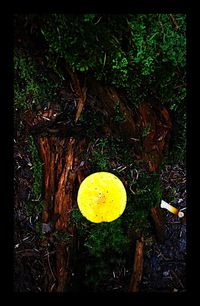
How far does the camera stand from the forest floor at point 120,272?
2820mm

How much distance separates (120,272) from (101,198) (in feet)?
2.40

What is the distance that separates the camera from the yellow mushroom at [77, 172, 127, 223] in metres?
2.49

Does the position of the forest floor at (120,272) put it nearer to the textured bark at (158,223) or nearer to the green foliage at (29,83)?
the textured bark at (158,223)

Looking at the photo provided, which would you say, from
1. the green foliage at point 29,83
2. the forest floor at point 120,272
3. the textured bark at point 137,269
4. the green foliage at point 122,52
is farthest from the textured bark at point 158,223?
the green foliage at point 29,83

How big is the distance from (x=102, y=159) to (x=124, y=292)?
1.09m

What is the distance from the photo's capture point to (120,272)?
280 centimetres

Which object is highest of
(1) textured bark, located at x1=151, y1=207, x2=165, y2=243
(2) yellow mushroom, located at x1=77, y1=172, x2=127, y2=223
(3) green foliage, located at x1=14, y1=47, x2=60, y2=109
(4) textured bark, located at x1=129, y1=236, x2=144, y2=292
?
(3) green foliage, located at x1=14, y1=47, x2=60, y2=109

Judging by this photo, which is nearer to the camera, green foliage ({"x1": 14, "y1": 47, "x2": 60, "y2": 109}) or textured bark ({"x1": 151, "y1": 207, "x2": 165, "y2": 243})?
green foliage ({"x1": 14, "y1": 47, "x2": 60, "y2": 109})

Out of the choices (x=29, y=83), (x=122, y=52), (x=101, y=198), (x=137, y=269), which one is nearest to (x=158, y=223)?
(x=137, y=269)

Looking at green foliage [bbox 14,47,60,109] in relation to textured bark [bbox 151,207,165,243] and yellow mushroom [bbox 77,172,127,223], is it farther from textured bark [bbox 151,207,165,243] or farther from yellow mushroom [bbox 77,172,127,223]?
textured bark [bbox 151,207,165,243]

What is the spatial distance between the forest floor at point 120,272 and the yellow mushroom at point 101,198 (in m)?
0.48

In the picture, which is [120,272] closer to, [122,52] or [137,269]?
[137,269]

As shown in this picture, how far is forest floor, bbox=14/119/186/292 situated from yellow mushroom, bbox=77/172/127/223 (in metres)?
0.48

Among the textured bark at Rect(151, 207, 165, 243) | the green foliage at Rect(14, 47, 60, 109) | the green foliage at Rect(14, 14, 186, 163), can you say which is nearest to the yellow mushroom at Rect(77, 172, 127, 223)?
the textured bark at Rect(151, 207, 165, 243)
